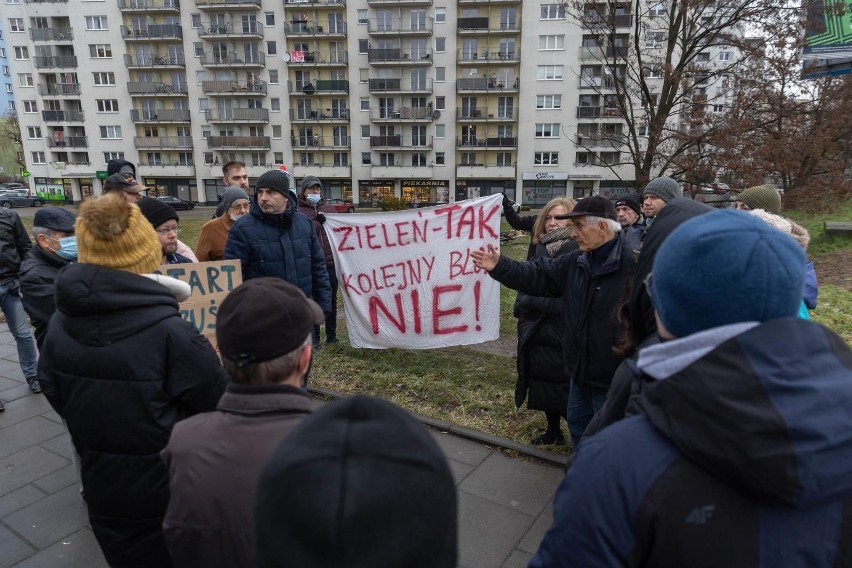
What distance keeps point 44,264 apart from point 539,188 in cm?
4539

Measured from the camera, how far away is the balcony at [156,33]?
45.8m

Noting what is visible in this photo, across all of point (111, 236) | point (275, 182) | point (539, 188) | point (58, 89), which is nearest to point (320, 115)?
point (539, 188)

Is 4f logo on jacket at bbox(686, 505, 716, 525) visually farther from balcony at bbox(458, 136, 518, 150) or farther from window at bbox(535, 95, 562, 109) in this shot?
window at bbox(535, 95, 562, 109)

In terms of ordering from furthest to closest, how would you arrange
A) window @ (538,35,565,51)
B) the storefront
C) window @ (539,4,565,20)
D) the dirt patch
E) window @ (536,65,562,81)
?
1. the storefront
2. window @ (536,65,562,81)
3. window @ (538,35,565,51)
4. window @ (539,4,565,20)
5. the dirt patch

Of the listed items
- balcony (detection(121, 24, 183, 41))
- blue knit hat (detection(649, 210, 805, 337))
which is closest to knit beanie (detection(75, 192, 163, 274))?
blue knit hat (detection(649, 210, 805, 337))

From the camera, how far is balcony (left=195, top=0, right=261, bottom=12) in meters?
44.6

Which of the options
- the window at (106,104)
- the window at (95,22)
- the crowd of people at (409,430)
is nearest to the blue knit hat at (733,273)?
the crowd of people at (409,430)

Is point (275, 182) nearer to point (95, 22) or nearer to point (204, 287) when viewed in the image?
point (204, 287)

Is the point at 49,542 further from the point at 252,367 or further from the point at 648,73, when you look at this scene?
the point at 648,73

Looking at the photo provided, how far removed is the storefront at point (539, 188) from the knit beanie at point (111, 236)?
4544 cm

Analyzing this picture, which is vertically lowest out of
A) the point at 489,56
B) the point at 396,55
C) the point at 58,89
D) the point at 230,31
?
the point at 58,89

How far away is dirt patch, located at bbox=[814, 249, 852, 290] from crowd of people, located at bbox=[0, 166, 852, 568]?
10.5m

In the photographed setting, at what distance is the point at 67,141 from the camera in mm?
48406

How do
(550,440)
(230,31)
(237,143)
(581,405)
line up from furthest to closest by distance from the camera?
(237,143) < (230,31) < (550,440) < (581,405)
